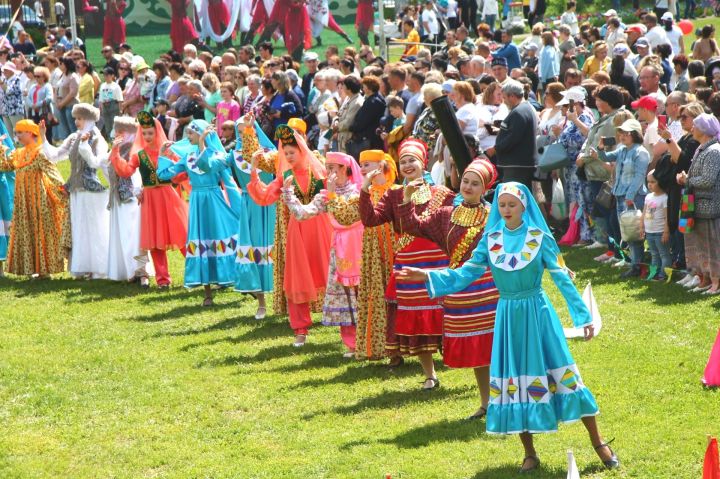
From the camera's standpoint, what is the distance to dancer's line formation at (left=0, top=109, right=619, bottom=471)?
7.32 metres

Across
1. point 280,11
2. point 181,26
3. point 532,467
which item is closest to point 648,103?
point 532,467

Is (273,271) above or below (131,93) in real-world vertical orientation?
below

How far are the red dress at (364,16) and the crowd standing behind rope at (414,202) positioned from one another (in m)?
4.81

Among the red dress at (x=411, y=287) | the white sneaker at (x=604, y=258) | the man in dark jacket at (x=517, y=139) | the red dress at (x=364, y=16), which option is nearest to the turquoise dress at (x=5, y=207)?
the man in dark jacket at (x=517, y=139)

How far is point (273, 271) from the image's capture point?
12.0 m

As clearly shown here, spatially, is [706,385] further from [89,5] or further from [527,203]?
[89,5]

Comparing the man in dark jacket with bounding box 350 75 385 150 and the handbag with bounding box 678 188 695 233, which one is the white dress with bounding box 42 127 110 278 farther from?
the handbag with bounding box 678 188 695 233

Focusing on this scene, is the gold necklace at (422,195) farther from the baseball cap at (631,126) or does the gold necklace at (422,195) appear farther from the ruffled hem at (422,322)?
the baseball cap at (631,126)

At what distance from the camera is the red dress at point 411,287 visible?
9.14 meters

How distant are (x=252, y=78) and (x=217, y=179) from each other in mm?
4422

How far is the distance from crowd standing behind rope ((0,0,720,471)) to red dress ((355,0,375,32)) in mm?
4815

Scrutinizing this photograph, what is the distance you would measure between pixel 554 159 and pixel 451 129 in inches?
205

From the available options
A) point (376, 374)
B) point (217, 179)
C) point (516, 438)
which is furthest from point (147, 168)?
point (516, 438)

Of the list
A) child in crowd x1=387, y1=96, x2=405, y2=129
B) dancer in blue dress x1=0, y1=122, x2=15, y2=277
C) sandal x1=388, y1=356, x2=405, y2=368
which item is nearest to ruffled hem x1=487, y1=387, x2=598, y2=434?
sandal x1=388, y1=356, x2=405, y2=368
